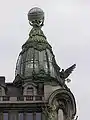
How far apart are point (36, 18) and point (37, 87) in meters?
12.9

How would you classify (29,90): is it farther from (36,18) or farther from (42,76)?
(36,18)

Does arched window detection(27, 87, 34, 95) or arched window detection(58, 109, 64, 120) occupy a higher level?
arched window detection(27, 87, 34, 95)

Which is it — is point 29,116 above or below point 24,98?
below

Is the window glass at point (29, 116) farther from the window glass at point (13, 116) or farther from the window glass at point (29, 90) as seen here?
the window glass at point (29, 90)

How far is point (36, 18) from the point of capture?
8194 cm

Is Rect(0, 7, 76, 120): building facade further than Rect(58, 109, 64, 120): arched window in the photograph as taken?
No

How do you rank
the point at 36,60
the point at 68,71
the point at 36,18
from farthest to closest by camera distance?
the point at 36,18 → the point at 68,71 → the point at 36,60

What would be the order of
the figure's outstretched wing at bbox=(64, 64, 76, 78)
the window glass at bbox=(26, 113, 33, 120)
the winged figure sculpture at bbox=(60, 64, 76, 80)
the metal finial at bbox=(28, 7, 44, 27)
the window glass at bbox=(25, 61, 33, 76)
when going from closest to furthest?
1. the window glass at bbox=(26, 113, 33, 120)
2. the window glass at bbox=(25, 61, 33, 76)
3. the winged figure sculpture at bbox=(60, 64, 76, 80)
4. the figure's outstretched wing at bbox=(64, 64, 76, 78)
5. the metal finial at bbox=(28, 7, 44, 27)

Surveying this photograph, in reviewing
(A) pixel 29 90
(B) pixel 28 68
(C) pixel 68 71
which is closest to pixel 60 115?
(A) pixel 29 90

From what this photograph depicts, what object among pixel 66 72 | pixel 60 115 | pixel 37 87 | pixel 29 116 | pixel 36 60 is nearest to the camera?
pixel 29 116

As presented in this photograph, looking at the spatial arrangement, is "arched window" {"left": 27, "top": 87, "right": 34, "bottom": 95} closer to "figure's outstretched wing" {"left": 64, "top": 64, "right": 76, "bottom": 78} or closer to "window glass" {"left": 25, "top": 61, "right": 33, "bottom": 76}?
"window glass" {"left": 25, "top": 61, "right": 33, "bottom": 76}

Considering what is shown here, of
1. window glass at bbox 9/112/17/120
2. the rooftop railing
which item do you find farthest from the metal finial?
window glass at bbox 9/112/17/120

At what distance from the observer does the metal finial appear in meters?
81.8

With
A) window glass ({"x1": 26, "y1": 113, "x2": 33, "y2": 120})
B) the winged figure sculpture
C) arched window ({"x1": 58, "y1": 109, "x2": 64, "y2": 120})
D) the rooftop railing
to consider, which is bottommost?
window glass ({"x1": 26, "y1": 113, "x2": 33, "y2": 120})
